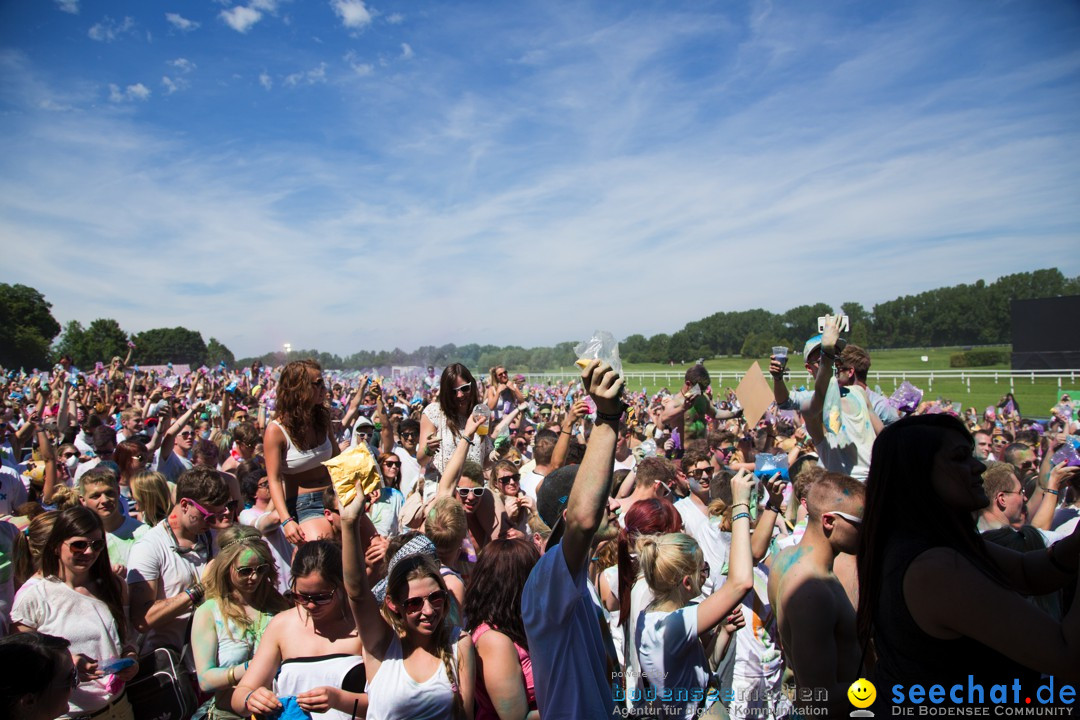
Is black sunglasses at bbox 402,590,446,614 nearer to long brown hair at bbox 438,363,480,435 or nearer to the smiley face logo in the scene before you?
the smiley face logo

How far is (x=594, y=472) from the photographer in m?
1.95

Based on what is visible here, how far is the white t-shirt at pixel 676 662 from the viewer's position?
119 inches

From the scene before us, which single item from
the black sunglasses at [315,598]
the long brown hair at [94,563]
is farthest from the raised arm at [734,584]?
the long brown hair at [94,563]

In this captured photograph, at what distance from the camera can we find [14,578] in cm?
400

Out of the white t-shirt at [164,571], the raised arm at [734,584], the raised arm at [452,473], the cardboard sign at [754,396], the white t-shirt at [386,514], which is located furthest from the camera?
the cardboard sign at [754,396]

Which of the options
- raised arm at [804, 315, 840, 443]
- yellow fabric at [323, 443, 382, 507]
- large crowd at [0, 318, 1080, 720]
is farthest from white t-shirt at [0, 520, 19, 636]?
raised arm at [804, 315, 840, 443]

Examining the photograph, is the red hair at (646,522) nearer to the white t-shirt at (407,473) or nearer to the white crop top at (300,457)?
the white crop top at (300,457)

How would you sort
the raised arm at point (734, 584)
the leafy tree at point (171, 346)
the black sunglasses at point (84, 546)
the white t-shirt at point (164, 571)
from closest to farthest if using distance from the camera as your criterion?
the raised arm at point (734, 584) → the black sunglasses at point (84, 546) → the white t-shirt at point (164, 571) → the leafy tree at point (171, 346)

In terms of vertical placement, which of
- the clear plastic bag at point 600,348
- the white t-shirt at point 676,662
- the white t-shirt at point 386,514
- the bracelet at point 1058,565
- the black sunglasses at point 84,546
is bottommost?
the white t-shirt at point 676,662

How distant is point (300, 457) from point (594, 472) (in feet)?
9.07

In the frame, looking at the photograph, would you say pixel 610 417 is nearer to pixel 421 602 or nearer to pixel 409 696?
pixel 421 602

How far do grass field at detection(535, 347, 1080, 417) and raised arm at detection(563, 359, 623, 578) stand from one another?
14937 mm

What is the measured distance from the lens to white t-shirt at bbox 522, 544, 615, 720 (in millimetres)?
2092

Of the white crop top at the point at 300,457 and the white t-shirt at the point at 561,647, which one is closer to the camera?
the white t-shirt at the point at 561,647
